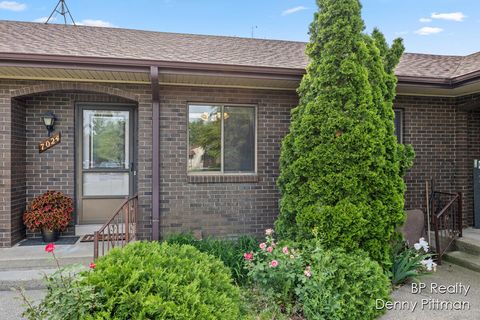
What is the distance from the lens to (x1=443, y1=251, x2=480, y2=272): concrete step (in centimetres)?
473

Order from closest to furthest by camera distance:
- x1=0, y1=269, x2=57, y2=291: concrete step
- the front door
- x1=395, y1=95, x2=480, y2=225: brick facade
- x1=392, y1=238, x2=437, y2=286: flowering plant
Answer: x1=0, y1=269, x2=57, y2=291: concrete step < x1=392, y1=238, x2=437, y2=286: flowering plant < the front door < x1=395, y1=95, x2=480, y2=225: brick facade

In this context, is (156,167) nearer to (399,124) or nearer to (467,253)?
(399,124)

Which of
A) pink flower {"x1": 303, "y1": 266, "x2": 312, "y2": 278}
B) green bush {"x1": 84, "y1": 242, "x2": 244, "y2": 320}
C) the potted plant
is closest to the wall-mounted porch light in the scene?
the potted plant

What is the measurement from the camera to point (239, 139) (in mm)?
5730

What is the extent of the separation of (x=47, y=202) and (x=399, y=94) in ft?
20.7

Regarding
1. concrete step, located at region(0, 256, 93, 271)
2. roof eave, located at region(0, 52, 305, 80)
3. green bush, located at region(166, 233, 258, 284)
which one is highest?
roof eave, located at region(0, 52, 305, 80)

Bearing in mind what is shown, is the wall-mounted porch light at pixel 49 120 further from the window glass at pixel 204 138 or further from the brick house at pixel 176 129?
the window glass at pixel 204 138

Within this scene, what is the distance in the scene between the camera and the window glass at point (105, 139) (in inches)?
230

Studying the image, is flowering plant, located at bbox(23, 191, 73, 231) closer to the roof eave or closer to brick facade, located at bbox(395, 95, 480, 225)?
the roof eave

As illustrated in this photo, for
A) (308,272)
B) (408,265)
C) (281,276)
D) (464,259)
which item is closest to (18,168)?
(281,276)

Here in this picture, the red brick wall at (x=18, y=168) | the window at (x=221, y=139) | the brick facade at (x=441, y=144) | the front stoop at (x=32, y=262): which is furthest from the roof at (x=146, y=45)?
the front stoop at (x=32, y=262)

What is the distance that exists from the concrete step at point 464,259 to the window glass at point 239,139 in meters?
3.37

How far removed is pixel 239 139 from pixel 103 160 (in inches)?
97.3

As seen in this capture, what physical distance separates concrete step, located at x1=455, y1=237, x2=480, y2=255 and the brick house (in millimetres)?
976
